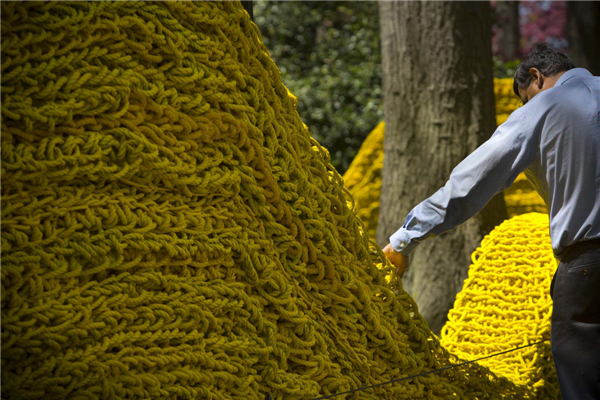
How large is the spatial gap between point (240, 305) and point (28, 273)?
45 cm

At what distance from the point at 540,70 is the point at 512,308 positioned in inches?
35.6

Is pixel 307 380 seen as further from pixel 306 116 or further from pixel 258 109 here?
pixel 306 116

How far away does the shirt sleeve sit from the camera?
1.89 metres

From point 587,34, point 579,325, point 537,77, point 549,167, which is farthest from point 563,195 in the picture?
point 587,34

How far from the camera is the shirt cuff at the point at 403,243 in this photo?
1.98 metres

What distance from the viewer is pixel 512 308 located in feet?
7.16

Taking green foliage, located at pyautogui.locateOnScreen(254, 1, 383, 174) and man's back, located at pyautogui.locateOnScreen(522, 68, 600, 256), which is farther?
green foliage, located at pyautogui.locateOnScreen(254, 1, 383, 174)

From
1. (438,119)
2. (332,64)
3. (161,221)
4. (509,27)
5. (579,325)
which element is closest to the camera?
(161,221)

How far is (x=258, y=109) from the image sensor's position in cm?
145

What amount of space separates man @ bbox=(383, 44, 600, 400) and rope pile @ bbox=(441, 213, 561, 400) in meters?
0.24

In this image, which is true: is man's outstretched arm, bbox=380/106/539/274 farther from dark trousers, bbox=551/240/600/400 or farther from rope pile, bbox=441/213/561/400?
rope pile, bbox=441/213/561/400

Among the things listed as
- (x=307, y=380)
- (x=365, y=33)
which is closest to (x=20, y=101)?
(x=307, y=380)

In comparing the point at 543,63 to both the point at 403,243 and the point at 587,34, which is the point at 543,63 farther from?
the point at 587,34

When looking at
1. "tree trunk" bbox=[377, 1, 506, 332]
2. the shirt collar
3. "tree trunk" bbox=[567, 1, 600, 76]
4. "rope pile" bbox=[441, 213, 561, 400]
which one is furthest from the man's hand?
"tree trunk" bbox=[567, 1, 600, 76]
